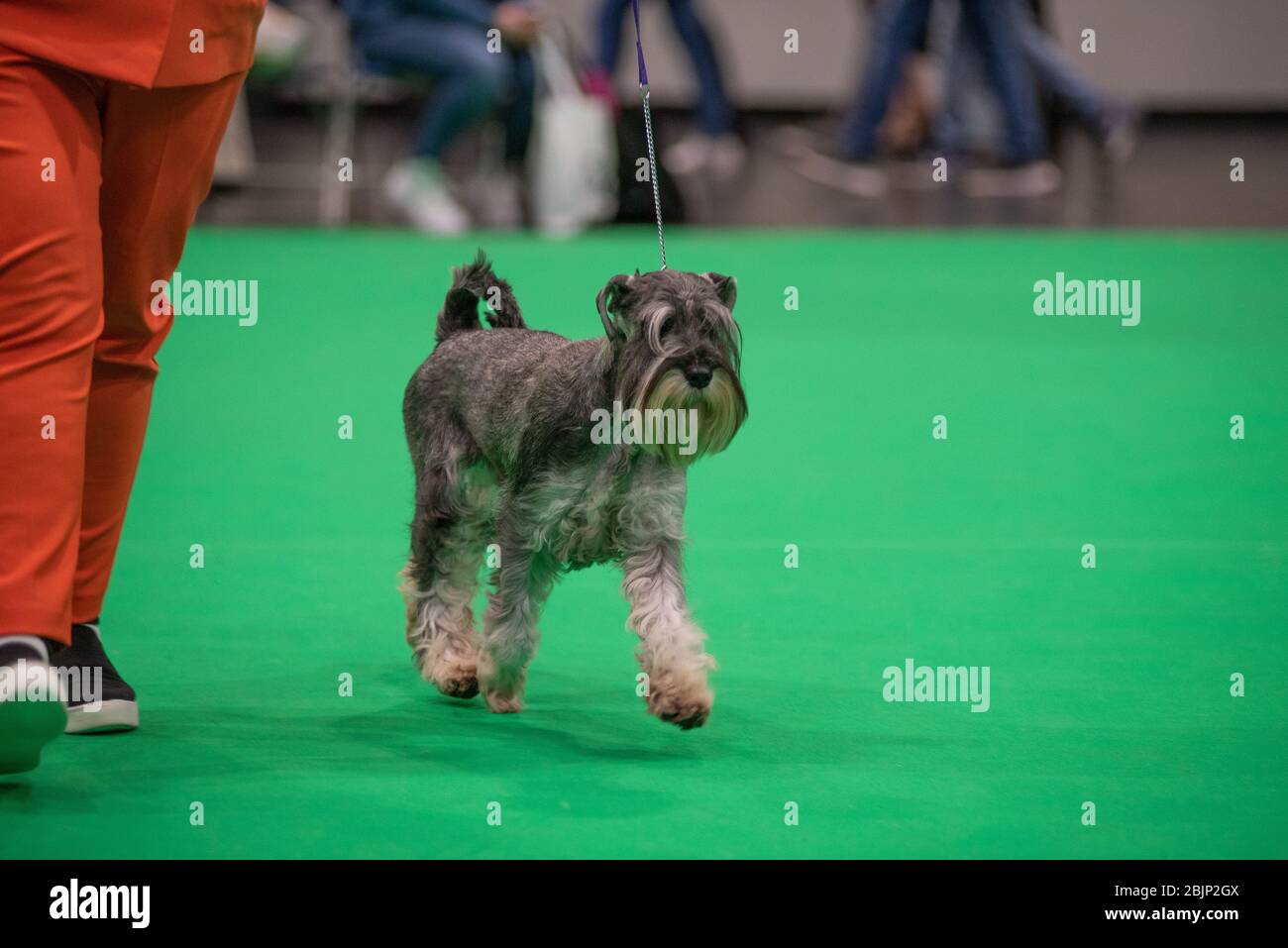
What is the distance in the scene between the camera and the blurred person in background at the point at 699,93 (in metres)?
15.2

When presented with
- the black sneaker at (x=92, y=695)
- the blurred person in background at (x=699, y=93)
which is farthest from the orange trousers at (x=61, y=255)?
the blurred person in background at (x=699, y=93)

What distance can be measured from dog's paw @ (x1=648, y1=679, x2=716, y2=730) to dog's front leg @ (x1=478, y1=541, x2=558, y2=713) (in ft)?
1.37

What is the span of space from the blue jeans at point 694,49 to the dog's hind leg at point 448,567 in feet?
36.0

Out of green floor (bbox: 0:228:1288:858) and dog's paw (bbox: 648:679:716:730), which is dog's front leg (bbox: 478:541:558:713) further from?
dog's paw (bbox: 648:679:716:730)

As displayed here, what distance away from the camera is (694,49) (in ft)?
50.4

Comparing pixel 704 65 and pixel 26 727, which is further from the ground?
pixel 704 65

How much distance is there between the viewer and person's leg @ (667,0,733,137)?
15344mm

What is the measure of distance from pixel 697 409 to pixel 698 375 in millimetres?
72

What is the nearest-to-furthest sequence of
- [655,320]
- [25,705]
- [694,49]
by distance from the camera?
[25,705] → [655,320] → [694,49]

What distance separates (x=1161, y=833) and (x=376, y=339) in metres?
6.40
